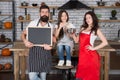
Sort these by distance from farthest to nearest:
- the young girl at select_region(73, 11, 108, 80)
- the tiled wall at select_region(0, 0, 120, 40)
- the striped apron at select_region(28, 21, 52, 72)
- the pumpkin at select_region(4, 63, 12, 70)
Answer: the tiled wall at select_region(0, 0, 120, 40)
the pumpkin at select_region(4, 63, 12, 70)
the young girl at select_region(73, 11, 108, 80)
the striped apron at select_region(28, 21, 52, 72)

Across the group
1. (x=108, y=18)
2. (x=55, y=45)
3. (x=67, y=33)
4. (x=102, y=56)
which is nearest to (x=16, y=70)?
(x=55, y=45)

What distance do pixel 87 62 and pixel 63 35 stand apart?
0.61 m

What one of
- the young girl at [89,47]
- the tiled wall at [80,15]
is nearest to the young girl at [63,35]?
the young girl at [89,47]

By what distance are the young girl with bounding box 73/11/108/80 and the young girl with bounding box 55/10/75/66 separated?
29 cm

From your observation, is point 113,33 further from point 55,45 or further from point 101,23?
point 55,45

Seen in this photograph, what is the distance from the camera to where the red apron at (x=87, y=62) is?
4.36 meters

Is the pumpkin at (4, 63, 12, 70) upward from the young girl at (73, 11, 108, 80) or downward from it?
downward

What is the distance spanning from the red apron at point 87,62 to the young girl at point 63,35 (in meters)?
0.32

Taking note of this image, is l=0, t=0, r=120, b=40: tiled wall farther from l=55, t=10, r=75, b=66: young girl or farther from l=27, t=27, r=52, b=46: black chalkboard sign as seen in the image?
l=27, t=27, r=52, b=46: black chalkboard sign

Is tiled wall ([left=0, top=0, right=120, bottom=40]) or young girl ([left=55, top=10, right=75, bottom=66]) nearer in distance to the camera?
young girl ([left=55, top=10, right=75, bottom=66])

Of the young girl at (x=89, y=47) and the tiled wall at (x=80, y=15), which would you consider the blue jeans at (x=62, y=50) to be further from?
the tiled wall at (x=80, y=15)

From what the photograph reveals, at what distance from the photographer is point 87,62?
14.3 feet

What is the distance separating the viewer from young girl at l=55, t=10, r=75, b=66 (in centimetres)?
453

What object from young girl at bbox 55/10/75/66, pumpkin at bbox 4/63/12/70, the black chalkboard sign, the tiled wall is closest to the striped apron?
the black chalkboard sign
